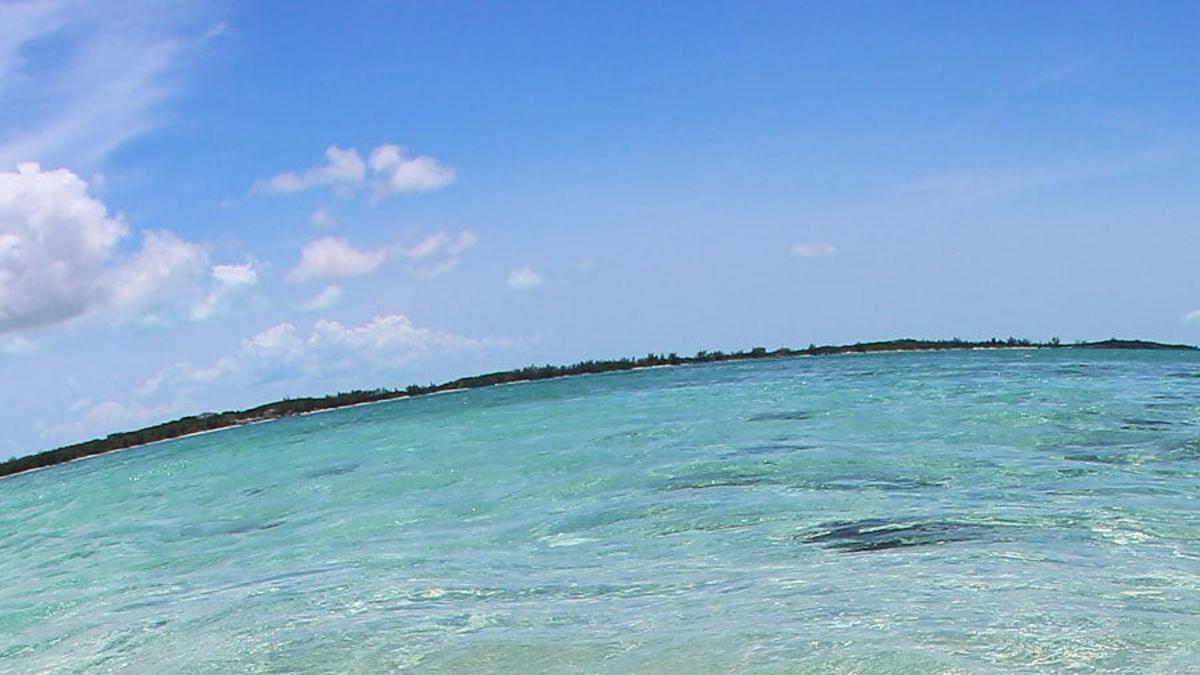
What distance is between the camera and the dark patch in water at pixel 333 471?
53.7 ft

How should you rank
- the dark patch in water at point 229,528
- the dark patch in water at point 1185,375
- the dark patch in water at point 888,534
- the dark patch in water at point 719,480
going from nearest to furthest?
the dark patch in water at point 888,534, the dark patch in water at point 719,480, the dark patch in water at point 229,528, the dark patch in water at point 1185,375

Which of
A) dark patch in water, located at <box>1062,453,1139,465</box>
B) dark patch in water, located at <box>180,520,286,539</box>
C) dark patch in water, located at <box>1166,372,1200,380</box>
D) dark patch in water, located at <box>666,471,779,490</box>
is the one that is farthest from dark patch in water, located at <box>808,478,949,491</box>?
dark patch in water, located at <box>1166,372,1200,380</box>

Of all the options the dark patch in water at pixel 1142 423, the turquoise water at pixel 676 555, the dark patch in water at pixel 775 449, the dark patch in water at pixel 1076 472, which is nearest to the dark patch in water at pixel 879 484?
the turquoise water at pixel 676 555

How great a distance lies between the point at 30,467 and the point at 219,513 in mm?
24218

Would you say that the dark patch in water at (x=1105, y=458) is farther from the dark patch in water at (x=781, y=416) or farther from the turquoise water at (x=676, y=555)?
the dark patch in water at (x=781, y=416)

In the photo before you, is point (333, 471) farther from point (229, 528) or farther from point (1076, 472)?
point (1076, 472)

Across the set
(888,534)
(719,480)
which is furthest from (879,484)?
(888,534)

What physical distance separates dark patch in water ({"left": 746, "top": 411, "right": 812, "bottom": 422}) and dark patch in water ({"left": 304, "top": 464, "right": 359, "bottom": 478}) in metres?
7.02

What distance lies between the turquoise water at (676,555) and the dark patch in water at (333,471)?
0.12 m

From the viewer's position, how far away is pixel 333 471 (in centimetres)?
1677

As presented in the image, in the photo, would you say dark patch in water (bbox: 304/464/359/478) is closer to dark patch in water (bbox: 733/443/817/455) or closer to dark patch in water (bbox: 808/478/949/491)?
dark patch in water (bbox: 733/443/817/455)

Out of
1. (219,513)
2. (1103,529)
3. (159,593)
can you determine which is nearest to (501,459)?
(219,513)

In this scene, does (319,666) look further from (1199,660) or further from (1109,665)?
(1199,660)

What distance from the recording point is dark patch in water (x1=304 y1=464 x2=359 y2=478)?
53.7 ft
